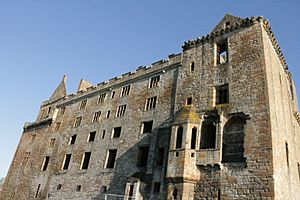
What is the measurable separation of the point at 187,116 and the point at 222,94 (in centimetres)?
381

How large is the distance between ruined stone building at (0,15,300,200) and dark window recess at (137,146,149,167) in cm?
10

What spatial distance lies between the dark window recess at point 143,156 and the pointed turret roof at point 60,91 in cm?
2240

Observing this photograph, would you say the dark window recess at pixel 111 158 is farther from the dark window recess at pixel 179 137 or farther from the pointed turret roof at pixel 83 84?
the pointed turret roof at pixel 83 84

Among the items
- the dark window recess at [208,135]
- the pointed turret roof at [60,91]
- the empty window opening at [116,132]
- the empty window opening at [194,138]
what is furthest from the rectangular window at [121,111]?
the pointed turret roof at [60,91]

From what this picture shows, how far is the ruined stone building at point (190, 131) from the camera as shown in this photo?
62.0 ft

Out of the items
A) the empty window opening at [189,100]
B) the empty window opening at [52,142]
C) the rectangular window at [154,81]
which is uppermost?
the rectangular window at [154,81]

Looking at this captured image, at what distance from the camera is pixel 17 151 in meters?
44.1

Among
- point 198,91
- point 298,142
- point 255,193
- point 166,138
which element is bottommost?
point 255,193

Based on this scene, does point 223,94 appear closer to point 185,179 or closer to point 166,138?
point 166,138

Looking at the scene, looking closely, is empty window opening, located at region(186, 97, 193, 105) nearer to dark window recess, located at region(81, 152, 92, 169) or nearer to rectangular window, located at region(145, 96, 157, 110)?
rectangular window, located at region(145, 96, 157, 110)

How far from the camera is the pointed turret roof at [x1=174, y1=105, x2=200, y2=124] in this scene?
2153cm

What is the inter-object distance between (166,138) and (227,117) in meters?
6.35

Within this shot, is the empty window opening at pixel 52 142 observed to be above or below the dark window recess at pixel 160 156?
above

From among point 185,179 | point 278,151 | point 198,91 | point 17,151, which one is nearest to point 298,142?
point 278,151
